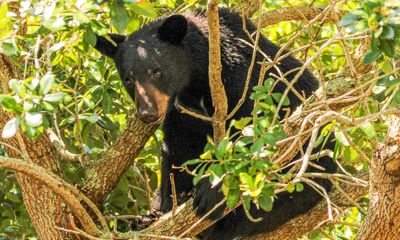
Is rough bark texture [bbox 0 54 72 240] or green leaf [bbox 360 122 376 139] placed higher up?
green leaf [bbox 360 122 376 139]

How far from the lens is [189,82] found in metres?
7.04

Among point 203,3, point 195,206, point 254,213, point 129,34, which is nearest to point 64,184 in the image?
point 195,206

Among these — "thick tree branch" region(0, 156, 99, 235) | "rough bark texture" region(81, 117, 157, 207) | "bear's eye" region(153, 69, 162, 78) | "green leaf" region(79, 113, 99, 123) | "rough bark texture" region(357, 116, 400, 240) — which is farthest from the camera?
"bear's eye" region(153, 69, 162, 78)

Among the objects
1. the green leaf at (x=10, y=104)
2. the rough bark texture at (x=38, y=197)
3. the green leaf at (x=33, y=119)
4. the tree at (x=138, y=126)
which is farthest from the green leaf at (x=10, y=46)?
the rough bark texture at (x=38, y=197)

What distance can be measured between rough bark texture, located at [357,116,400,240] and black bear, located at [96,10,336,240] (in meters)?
1.76

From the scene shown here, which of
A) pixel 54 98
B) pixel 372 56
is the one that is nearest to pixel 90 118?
pixel 54 98

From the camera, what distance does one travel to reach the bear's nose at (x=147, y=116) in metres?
6.06

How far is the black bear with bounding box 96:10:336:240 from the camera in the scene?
6262 mm

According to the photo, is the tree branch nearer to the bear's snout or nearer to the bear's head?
the bear's head

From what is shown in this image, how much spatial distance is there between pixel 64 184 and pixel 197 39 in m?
2.19

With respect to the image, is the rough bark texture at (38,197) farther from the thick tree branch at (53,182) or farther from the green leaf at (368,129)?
the green leaf at (368,129)

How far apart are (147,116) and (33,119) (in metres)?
2.68

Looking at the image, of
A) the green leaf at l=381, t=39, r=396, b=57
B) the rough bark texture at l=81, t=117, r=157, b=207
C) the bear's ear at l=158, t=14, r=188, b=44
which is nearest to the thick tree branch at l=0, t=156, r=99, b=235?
the rough bark texture at l=81, t=117, r=157, b=207

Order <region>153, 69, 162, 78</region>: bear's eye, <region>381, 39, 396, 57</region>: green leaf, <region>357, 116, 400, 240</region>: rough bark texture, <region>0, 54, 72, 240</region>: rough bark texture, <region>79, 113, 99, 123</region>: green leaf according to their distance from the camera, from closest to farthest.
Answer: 1. <region>381, 39, 396, 57</region>: green leaf
2. <region>357, 116, 400, 240</region>: rough bark texture
3. <region>79, 113, 99, 123</region>: green leaf
4. <region>0, 54, 72, 240</region>: rough bark texture
5. <region>153, 69, 162, 78</region>: bear's eye
